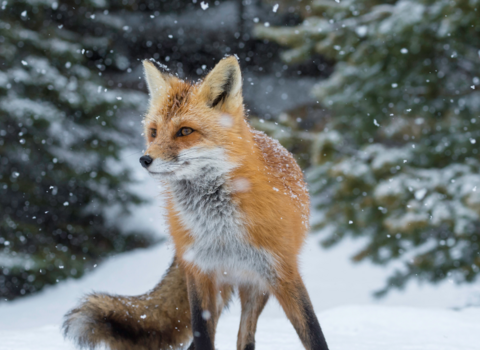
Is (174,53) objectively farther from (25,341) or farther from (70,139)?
(25,341)

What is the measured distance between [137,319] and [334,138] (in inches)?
166

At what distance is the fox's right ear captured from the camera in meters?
2.26

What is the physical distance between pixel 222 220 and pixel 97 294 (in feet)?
3.13

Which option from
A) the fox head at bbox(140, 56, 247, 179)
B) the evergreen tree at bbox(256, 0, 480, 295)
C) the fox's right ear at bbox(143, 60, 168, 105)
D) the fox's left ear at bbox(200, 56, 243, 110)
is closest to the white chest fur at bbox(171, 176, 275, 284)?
the fox head at bbox(140, 56, 247, 179)

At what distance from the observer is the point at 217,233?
2.09 meters

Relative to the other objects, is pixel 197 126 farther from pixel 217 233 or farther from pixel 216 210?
pixel 217 233

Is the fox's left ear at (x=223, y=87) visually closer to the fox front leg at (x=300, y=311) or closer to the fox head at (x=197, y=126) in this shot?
the fox head at (x=197, y=126)

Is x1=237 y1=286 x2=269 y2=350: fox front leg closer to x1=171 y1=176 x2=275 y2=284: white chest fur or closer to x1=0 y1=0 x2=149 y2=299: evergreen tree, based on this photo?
x1=171 y1=176 x2=275 y2=284: white chest fur

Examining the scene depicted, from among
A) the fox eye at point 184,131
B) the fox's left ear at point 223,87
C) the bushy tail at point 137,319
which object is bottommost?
the bushy tail at point 137,319

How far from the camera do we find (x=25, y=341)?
9.34 ft

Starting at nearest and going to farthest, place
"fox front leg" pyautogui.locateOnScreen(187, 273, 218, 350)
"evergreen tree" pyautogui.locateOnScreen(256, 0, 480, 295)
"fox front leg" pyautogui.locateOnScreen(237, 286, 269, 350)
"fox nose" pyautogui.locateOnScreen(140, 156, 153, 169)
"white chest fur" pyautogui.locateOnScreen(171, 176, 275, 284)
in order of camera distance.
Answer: "fox nose" pyautogui.locateOnScreen(140, 156, 153, 169), "white chest fur" pyautogui.locateOnScreen(171, 176, 275, 284), "fox front leg" pyautogui.locateOnScreen(187, 273, 218, 350), "fox front leg" pyautogui.locateOnScreen(237, 286, 269, 350), "evergreen tree" pyautogui.locateOnScreen(256, 0, 480, 295)

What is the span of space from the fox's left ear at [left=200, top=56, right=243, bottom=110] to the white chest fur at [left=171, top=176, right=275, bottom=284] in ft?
1.32

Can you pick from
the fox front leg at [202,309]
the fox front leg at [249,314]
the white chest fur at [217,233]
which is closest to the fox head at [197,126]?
the white chest fur at [217,233]

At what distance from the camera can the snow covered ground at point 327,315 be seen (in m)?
2.85
